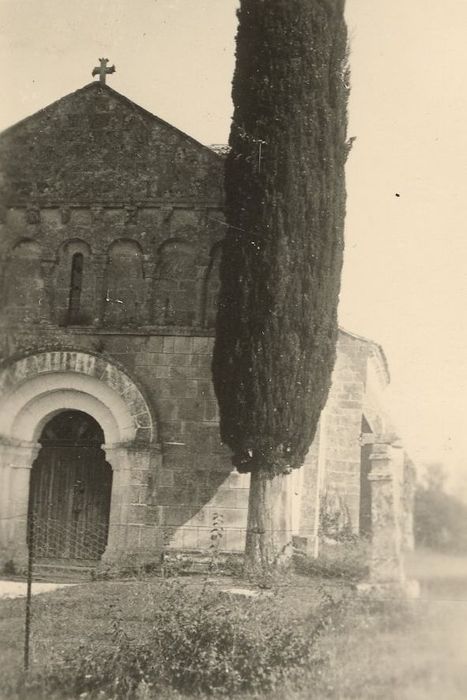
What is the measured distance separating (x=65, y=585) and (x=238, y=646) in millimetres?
3776

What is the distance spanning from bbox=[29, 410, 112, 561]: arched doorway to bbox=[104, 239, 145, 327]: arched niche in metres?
1.71

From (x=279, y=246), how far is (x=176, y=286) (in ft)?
6.91

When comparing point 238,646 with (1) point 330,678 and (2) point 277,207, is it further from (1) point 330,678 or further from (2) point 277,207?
(2) point 277,207

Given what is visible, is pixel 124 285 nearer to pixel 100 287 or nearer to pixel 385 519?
pixel 100 287

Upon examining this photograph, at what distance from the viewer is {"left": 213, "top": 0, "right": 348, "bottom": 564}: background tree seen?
10.0 m

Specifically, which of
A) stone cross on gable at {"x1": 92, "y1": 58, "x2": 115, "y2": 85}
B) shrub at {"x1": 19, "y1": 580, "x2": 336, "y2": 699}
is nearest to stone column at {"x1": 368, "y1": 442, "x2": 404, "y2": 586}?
shrub at {"x1": 19, "y1": 580, "x2": 336, "y2": 699}

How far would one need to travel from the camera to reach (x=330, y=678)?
6.68 m

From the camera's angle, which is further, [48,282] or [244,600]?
[48,282]

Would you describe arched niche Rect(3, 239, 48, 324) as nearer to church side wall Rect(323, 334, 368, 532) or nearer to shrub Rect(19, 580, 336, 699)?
shrub Rect(19, 580, 336, 699)

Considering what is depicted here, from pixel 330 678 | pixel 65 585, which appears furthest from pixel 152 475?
pixel 330 678

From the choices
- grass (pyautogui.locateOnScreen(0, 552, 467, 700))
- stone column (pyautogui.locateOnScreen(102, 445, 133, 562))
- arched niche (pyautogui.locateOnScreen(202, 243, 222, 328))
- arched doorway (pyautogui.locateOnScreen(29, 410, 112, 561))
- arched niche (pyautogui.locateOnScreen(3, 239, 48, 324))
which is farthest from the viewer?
A: arched doorway (pyautogui.locateOnScreen(29, 410, 112, 561))

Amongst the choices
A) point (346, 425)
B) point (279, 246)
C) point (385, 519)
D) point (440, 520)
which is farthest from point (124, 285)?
point (440, 520)

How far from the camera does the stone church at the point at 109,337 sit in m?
10.9

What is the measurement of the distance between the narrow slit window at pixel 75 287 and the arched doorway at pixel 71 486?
1.53 metres
